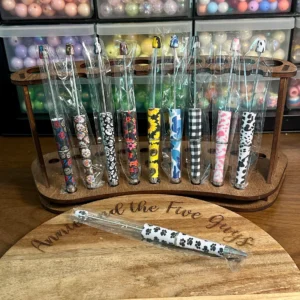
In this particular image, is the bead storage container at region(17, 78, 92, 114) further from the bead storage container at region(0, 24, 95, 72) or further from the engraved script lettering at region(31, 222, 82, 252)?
the engraved script lettering at region(31, 222, 82, 252)

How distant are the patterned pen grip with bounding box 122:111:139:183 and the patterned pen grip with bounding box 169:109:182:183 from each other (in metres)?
0.06

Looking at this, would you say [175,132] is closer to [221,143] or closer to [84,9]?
[221,143]

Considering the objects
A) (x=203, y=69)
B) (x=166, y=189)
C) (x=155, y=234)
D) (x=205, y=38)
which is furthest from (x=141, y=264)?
(x=205, y=38)

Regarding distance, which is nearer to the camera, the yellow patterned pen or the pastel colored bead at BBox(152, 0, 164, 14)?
the yellow patterned pen

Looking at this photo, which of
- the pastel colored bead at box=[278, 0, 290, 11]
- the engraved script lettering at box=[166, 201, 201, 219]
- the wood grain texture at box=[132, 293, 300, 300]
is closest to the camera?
the wood grain texture at box=[132, 293, 300, 300]

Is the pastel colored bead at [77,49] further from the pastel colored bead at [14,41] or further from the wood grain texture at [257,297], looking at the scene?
the wood grain texture at [257,297]

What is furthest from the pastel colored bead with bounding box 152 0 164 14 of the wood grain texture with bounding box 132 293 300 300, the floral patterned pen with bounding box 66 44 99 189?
the wood grain texture with bounding box 132 293 300 300

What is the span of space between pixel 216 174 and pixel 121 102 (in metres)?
0.20

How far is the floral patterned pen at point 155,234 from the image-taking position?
508 mm

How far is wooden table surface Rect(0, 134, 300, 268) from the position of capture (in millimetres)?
605

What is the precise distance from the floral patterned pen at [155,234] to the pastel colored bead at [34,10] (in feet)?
1.63

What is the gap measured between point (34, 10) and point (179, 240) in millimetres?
618

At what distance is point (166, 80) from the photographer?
2.17ft

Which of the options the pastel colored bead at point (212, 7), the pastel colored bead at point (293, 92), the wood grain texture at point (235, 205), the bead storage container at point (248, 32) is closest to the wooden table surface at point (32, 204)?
the wood grain texture at point (235, 205)
